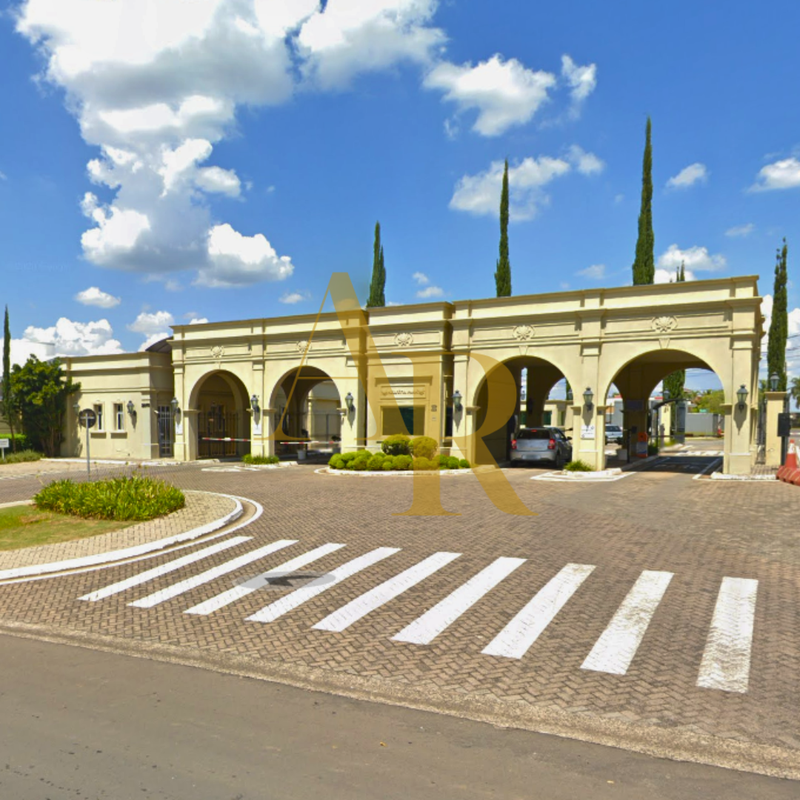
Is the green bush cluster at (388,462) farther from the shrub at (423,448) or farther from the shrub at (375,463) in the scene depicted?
the shrub at (423,448)

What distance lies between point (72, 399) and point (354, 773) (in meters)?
34.8

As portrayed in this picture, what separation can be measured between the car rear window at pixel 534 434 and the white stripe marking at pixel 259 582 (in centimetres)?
1708

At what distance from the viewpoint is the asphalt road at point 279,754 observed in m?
4.12

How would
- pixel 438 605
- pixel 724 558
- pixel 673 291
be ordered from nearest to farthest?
pixel 438 605
pixel 724 558
pixel 673 291

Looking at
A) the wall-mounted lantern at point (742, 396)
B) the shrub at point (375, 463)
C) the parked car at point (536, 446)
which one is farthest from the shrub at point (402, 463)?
the wall-mounted lantern at point (742, 396)

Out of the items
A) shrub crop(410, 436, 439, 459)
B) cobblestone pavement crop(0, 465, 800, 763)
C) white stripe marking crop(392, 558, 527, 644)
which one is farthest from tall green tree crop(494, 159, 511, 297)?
white stripe marking crop(392, 558, 527, 644)

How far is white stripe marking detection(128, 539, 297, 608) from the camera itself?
836 centimetres

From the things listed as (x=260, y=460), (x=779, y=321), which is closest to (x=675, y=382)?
(x=779, y=321)

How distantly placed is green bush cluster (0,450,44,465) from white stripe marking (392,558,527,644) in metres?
29.9

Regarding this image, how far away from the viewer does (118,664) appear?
6.27 m

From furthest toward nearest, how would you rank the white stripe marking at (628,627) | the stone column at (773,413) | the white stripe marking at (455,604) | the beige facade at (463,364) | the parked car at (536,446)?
the stone column at (773,413) < the parked car at (536,446) < the beige facade at (463,364) < the white stripe marking at (455,604) < the white stripe marking at (628,627)

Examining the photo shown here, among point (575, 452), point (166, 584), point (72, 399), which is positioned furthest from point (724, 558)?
point (72, 399)

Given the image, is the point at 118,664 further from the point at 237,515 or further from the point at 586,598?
the point at 237,515

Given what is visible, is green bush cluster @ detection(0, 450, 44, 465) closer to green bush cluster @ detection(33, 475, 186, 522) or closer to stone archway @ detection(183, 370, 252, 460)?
stone archway @ detection(183, 370, 252, 460)
